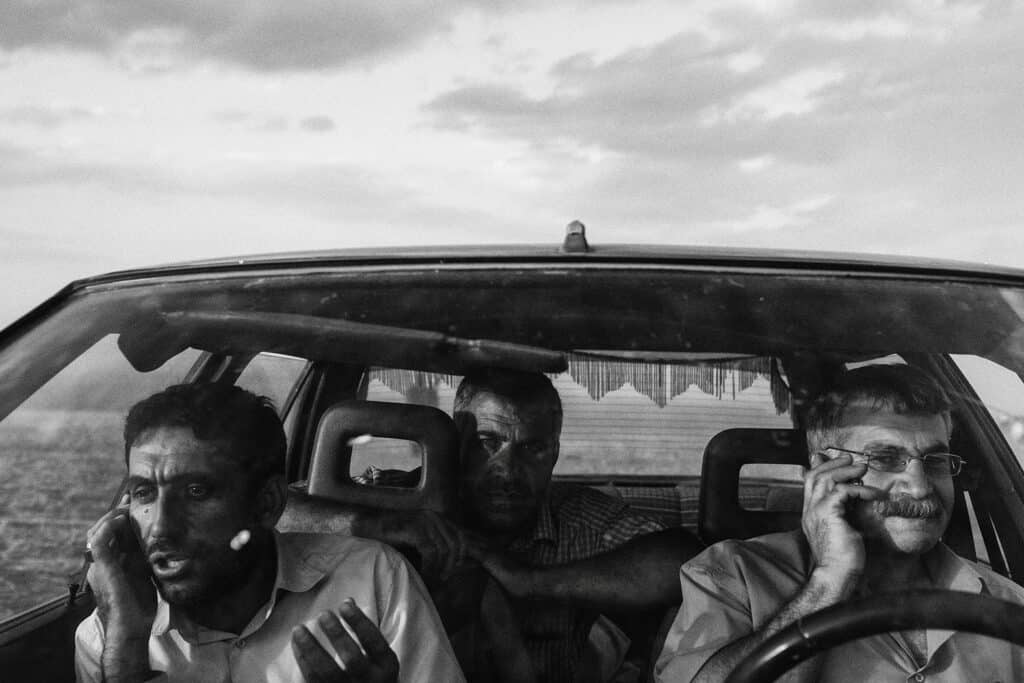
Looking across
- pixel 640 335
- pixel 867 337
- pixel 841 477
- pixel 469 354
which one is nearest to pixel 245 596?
pixel 469 354

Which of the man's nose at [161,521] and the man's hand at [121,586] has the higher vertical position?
the man's nose at [161,521]

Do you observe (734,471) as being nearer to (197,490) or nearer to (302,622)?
(302,622)

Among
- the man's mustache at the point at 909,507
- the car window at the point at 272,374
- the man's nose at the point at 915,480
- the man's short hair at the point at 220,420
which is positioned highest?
the car window at the point at 272,374

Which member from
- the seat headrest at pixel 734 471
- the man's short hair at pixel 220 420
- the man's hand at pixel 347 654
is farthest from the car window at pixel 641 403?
the man's hand at pixel 347 654

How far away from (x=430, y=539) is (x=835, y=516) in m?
0.67

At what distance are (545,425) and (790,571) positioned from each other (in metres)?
0.48

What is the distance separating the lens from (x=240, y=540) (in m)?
1.93

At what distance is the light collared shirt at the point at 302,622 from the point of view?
186 cm

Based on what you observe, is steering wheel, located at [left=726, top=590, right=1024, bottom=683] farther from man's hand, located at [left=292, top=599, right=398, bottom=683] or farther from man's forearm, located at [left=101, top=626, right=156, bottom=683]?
man's forearm, located at [left=101, top=626, right=156, bottom=683]

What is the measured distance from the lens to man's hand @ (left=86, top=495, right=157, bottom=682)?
5.94 feet

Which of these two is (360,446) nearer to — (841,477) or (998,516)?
(841,477)

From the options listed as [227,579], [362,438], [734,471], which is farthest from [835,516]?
[227,579]

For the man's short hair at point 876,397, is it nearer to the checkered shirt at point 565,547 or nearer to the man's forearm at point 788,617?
the man's forearm at point 788,617

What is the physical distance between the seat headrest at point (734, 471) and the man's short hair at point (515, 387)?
1.13 ft
